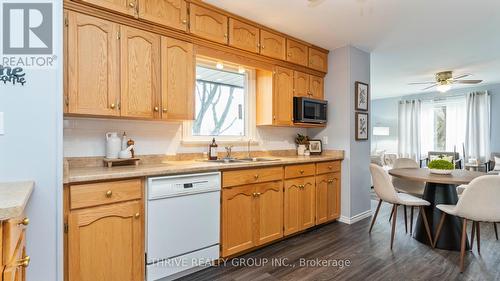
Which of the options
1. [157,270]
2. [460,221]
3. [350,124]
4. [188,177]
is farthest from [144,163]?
[460,221]

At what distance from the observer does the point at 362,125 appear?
3578 mm

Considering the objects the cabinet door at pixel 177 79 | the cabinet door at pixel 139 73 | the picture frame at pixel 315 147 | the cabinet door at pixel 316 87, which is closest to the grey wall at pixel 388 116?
the cabinet door at pixel 316 87

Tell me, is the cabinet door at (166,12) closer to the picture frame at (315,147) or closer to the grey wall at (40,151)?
the grey wall at (40,151)

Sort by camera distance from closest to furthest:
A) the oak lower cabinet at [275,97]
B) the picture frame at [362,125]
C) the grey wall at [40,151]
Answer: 1. the grey wall at [40,151]
2. the oak lower cabinet at [275,97]
3. the picture frame at [362,125]

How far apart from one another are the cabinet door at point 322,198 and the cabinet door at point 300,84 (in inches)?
42.9

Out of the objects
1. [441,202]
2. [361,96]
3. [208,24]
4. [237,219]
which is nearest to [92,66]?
[208,24]

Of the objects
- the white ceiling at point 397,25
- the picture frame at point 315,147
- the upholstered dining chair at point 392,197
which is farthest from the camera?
the picture frame at point 315,147

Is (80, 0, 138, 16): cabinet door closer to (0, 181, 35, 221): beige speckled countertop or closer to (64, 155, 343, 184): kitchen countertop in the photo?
(64, 155, 343, 184): kitchen countertop

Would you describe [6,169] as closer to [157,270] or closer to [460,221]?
[157,270]

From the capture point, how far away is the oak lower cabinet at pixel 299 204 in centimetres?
278

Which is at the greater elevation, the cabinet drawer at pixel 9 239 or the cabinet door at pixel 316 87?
the cabinet door at pixel 316 87

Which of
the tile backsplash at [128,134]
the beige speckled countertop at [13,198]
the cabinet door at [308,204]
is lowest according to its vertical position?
the cabinet door at [308,204]

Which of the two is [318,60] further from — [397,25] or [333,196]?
[333,196]
